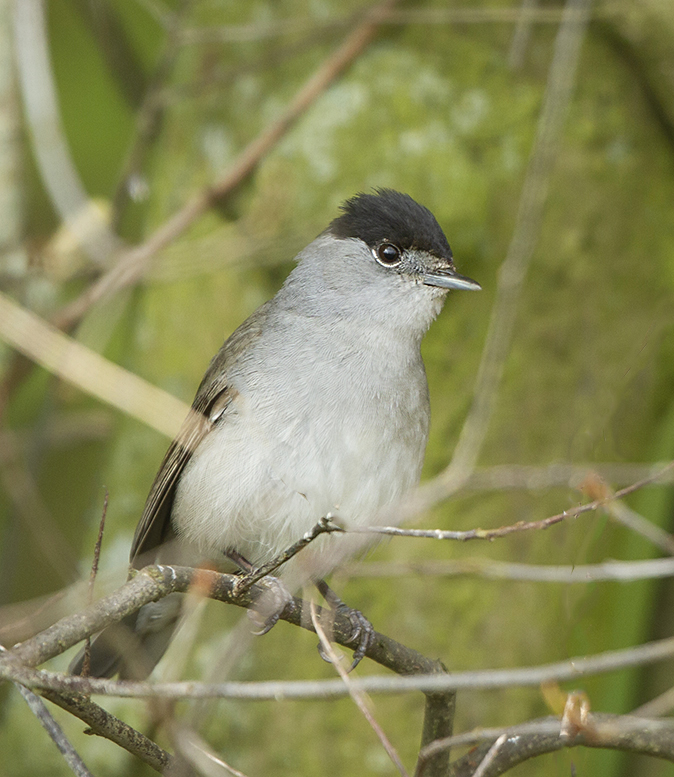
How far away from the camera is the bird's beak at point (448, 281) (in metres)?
3.19

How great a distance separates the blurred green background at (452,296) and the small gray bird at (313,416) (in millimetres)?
709

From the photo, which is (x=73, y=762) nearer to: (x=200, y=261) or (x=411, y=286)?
(x=411, y=286)

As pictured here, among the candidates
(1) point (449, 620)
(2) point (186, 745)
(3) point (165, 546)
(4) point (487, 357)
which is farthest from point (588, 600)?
(2) point (186, 745)

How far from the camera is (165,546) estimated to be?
11.5ft

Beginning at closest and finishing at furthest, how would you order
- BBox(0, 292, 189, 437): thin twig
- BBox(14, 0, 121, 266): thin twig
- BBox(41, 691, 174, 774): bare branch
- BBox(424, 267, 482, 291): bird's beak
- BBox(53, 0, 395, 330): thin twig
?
BBox(41, 691, 174, 774): bare branch → BBox(0, 292, 189, 437): thin twig → BBox(424, 267, 482, 291): bird's beak → BBox(14, 0, 121, 266): thin twig → BBox(53, 0, 395, 330): thin twig

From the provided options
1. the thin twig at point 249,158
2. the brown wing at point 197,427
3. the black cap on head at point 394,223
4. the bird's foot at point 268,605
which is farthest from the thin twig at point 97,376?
the thin twig at point 249,158

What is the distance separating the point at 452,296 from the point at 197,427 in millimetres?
1558

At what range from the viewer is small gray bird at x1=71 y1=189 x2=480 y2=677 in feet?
9.62

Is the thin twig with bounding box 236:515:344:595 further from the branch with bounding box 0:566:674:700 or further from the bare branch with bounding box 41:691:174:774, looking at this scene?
the bare branch with bounding box 41:691:174:774

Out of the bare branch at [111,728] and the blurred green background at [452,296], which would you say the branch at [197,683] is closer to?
the bare branch at [111,728]

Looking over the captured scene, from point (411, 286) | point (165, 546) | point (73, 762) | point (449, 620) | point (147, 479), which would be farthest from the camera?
point (147, 479)

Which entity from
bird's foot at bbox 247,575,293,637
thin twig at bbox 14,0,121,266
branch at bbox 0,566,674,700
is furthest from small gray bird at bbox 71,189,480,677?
thin twig at bbox 14,0,121,266

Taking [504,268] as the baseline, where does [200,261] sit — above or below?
above

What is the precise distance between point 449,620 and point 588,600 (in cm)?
66
